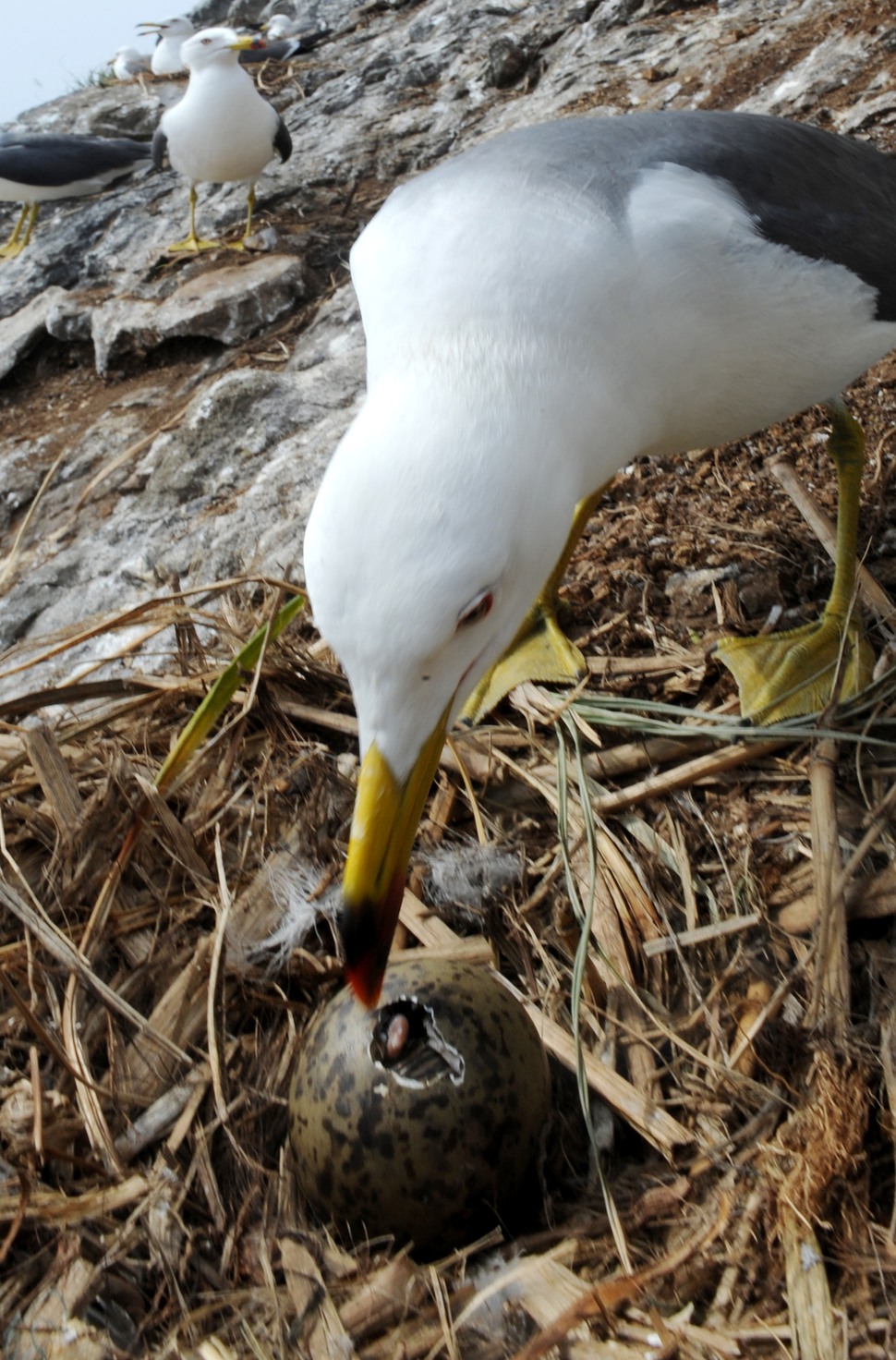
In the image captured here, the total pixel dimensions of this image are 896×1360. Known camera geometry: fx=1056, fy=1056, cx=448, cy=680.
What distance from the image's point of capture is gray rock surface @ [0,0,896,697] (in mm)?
3406

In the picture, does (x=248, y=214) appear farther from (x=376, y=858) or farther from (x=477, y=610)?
(x=376, y=858)

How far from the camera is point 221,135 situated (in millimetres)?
5316

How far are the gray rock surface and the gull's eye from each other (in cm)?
151

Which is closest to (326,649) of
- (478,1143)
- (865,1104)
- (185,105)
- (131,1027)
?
(131,1027)

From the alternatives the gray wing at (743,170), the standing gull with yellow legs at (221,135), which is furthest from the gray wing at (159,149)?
the gray wing at (743,170)

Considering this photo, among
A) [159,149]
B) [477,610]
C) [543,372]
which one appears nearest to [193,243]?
[159,149]

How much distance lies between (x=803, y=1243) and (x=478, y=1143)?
47 centimetres

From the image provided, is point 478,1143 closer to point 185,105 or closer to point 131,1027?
point 131,1027

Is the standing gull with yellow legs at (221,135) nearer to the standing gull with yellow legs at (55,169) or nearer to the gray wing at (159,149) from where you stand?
the gray wing at (159,149)

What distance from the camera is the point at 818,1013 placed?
1739 millimetres

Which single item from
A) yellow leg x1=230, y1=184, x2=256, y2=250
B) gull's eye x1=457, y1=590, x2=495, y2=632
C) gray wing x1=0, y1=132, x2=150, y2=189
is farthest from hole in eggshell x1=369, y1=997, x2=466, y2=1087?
gray wing x1=0, y1=132, x2=150, y2=189

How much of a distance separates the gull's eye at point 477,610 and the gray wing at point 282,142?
16.8ft

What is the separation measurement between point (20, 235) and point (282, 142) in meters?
2.39

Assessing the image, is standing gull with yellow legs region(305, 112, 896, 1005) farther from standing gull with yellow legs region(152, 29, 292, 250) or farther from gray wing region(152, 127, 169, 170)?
gray wing region(152, 127, 169, 170)
